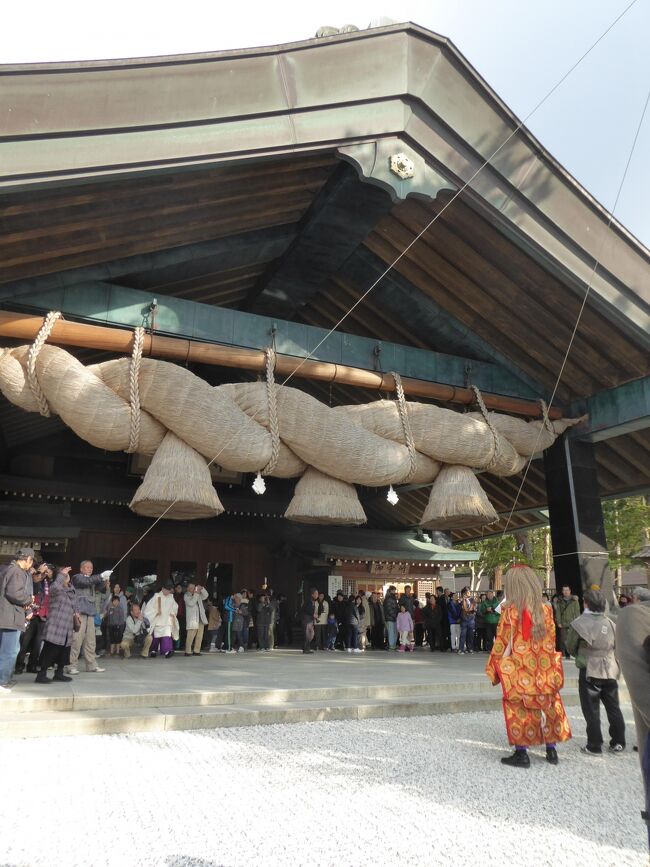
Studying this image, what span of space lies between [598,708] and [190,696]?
3336mm

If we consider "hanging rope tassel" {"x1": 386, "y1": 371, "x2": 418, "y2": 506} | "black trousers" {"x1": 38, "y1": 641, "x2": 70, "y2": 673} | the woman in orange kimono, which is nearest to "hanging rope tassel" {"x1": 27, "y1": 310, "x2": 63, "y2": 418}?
"black trousers" {"x1": 38, "y1": 641, "x2": 70, "y2": 673}

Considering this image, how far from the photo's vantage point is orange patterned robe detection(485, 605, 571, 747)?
13.9ft

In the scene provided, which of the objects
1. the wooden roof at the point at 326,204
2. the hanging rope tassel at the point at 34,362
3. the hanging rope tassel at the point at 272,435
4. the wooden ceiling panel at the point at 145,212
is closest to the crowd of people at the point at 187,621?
the hanging rope tassel at the point at 34,362

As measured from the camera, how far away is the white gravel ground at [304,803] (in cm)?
258

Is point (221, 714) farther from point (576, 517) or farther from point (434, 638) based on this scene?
point (434, 638)

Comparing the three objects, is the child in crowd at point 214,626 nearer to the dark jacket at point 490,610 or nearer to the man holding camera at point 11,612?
the man holding camera at point 11,612

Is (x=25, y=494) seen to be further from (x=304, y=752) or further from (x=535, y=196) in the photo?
(x=535, y=196)

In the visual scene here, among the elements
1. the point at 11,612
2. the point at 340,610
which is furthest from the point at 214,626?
the point at 11,612

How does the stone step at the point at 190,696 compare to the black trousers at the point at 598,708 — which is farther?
the stone step at the point at 190,696

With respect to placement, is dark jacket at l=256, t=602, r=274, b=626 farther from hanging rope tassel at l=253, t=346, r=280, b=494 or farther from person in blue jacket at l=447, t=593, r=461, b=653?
hanging rope tassel at l=253, t=346, r=280, b=494

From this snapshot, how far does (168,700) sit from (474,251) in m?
6.05

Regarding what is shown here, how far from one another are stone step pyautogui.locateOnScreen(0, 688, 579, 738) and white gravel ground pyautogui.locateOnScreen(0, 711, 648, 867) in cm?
15

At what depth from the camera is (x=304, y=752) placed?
4117 millimetres

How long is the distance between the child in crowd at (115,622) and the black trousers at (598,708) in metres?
7.28
